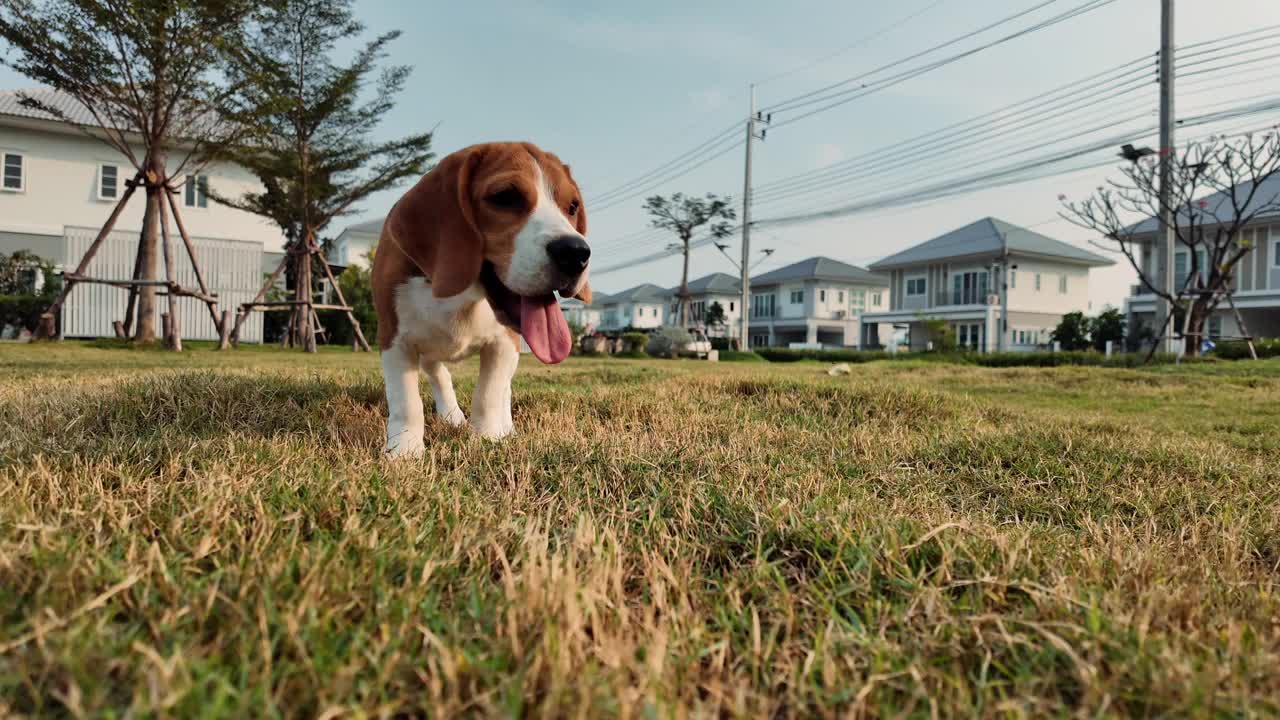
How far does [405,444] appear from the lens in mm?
2441

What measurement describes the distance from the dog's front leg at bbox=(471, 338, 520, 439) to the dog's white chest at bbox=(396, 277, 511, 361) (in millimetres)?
93

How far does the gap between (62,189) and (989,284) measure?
4298 cm

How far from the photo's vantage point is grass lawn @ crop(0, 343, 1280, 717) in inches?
31.6

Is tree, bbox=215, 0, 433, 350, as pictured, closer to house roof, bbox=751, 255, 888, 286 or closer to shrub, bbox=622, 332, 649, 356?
shrub, bbox=622, 332, 649, 356

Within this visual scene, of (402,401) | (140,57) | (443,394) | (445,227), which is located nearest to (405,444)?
(402,401)

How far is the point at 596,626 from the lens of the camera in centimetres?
95

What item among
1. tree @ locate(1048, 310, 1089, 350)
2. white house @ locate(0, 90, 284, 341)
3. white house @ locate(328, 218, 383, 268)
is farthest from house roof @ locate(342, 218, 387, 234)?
tree @ locate(1048, 310, 1089, 350)

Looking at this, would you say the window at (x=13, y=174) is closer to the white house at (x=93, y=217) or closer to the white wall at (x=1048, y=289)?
the white house at (x=93, y=217)

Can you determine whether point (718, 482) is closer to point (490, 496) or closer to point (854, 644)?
point (490, 496)

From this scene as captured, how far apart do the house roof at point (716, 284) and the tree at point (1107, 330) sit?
120 feet

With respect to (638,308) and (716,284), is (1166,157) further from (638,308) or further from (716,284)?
(638,308)

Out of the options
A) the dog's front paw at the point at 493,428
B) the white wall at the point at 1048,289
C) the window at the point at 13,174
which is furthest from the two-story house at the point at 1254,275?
the window at the point at 13,174

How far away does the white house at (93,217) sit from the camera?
2033cm

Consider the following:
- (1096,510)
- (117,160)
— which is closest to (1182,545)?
(1096,510)
